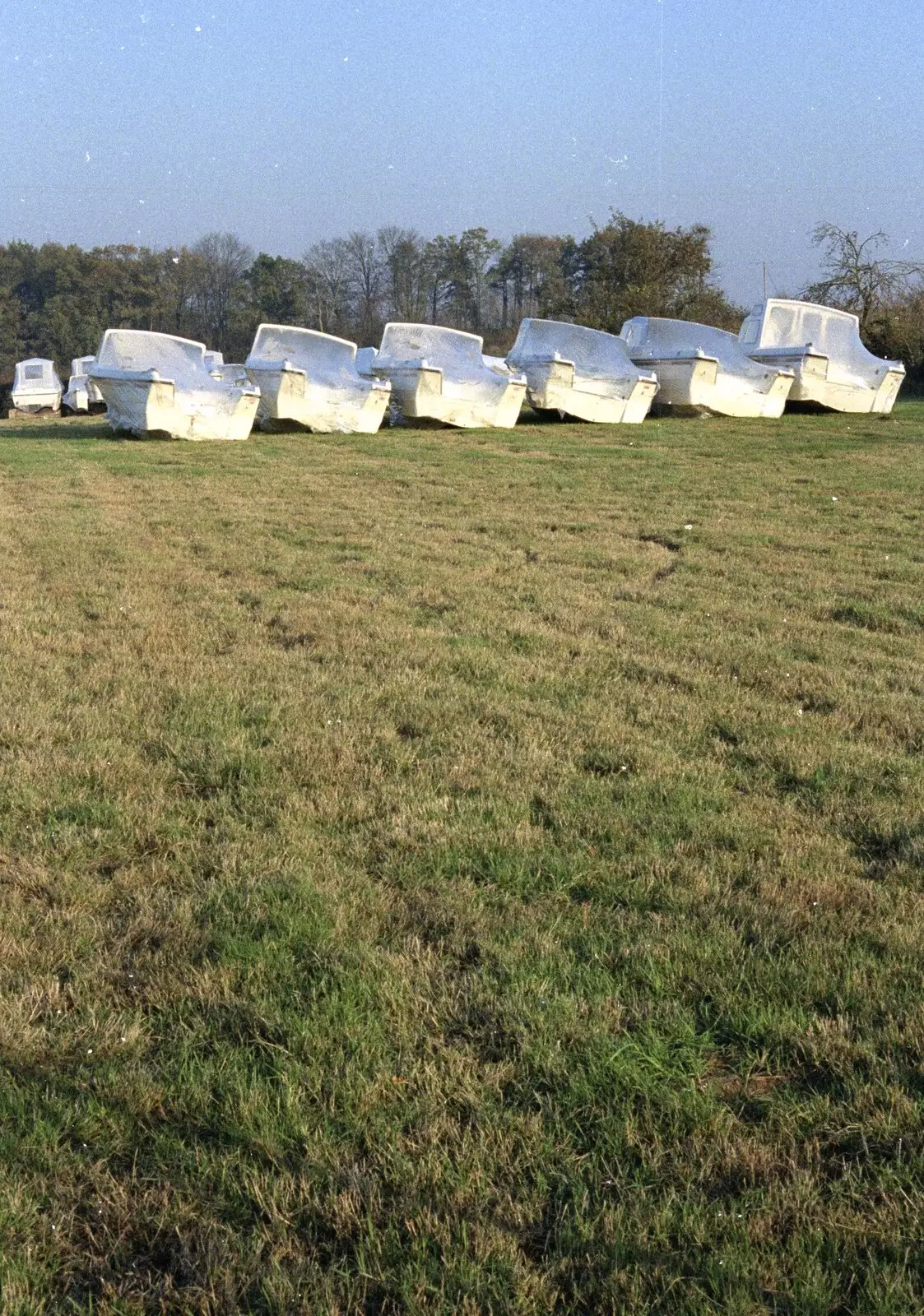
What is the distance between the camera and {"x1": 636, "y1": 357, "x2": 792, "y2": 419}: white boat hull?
16.9m

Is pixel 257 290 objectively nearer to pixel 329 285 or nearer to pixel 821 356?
pixel 329 285

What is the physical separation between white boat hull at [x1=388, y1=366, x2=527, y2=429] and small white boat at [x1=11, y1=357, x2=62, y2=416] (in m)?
13.6

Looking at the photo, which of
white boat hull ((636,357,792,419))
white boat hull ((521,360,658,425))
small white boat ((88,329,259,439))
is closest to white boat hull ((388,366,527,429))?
white boat hull ((521,360,658,425))

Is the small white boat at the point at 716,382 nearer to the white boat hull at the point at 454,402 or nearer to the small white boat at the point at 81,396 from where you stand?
→ the white boat hull at the point at 454,402

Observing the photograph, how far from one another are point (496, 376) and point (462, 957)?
597 inches

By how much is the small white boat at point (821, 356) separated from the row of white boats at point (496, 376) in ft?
0.06

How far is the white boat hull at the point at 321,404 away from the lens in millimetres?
15680

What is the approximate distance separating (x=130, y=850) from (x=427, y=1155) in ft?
4.60

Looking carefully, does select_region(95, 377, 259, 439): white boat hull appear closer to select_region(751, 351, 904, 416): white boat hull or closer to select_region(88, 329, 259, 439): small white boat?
select_region(88, 329, 259, 439): small white boat

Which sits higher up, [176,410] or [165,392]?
[165,392]

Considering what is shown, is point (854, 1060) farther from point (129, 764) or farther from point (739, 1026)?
point (129, 764)

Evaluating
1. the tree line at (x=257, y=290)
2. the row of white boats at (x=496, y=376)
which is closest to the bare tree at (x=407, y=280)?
the tree line at (x=257, y=290)

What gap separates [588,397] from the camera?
55.0 ft

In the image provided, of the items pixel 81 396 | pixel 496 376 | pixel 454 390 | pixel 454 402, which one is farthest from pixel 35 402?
pixel 496 376
